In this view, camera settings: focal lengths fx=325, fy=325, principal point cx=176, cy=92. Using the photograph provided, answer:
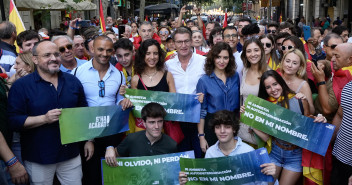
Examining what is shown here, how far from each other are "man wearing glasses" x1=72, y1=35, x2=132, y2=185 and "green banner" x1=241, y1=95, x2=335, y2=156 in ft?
4.93

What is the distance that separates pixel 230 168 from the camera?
318 cm

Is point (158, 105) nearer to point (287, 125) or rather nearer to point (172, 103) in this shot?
point (172, 103)

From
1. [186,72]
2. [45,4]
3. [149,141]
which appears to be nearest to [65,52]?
[186,72]

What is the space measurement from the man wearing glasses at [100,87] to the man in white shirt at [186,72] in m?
0.83

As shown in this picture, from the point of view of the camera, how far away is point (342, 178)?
3.42m

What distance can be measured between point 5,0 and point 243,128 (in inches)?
368

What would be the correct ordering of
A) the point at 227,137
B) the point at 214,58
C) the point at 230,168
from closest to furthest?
the point at 230,168 → the point at 227,137 → the point at 214,58

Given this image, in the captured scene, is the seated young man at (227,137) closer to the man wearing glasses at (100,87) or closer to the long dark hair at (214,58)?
the long dark hair at (214,58)

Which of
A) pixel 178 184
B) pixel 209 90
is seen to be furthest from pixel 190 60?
pixel 178 184

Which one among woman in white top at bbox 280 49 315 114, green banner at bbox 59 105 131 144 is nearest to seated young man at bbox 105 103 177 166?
green banner at bbox 59 105 131 144

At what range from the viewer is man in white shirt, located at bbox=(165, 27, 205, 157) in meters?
4.61

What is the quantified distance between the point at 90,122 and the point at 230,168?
164 cm

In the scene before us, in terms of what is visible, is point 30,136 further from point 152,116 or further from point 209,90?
point 209,90

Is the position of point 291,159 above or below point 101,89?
below
